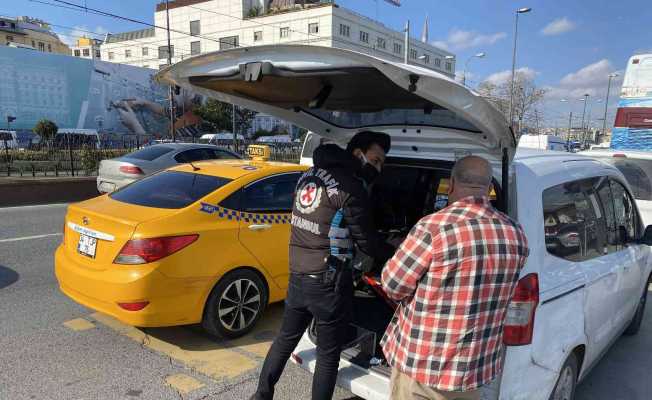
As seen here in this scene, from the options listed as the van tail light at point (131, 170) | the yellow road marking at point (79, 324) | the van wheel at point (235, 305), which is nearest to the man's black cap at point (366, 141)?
the van wheel at point (235, 305)

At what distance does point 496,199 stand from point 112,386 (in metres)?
2.84

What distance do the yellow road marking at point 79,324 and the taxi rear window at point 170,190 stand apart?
3.83 feet

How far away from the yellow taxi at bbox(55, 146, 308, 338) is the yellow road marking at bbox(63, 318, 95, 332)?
37cm

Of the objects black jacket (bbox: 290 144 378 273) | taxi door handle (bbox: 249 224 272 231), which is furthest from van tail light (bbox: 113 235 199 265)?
black jacket (bbox: 290 144 378 273)

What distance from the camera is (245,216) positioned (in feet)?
13.1

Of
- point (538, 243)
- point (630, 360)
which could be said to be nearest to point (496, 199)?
point (538, 243)

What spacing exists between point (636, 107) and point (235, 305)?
10693 mm

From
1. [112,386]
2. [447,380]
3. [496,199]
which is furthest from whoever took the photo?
[112,386]

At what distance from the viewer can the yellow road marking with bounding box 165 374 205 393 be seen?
3.13 meters

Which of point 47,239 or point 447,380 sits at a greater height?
point 447,380

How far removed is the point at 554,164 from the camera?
276 centimetres

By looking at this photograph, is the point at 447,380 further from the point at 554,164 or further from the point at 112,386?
the point at 112,386

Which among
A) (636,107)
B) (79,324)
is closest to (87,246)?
(79,324)

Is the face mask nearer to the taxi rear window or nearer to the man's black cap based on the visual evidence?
the man's black cap
